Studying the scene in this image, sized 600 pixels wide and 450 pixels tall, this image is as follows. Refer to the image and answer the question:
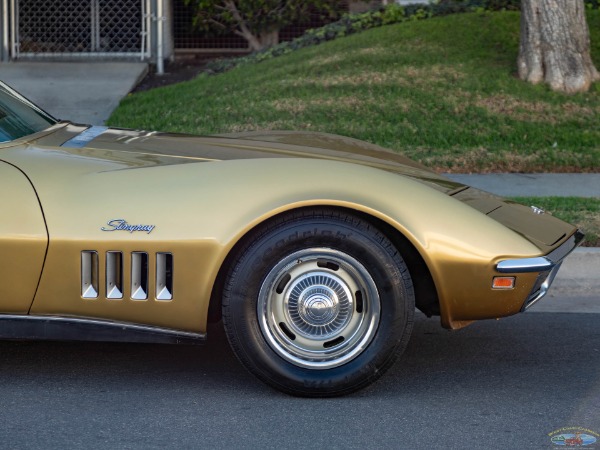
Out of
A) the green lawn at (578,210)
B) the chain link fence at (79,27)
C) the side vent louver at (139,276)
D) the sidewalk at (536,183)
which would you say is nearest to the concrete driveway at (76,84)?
the chain link fence at (79,27)

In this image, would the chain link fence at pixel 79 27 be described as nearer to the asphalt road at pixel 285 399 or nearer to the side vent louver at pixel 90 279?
the asphalt road at pixel 285 399

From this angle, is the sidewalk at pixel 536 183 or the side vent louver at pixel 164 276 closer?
the side vent louver at pixel 164 276

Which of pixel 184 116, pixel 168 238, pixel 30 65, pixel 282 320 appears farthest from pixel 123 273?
pixel 30 65

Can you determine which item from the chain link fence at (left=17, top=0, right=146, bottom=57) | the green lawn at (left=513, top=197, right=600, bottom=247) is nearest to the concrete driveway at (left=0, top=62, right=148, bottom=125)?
the chain link fence at (left=17, top=0, right=146, bottom=57)

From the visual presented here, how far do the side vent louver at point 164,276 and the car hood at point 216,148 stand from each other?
0.46 metres

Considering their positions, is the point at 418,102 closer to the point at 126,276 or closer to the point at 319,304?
the point at 319,304

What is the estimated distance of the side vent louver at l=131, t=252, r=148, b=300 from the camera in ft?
13.6

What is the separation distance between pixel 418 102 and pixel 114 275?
7003 millimetres

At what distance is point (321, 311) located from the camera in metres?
4.27

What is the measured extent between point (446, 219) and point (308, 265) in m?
0.59

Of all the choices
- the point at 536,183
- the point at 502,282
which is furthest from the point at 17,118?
the point at 536,183

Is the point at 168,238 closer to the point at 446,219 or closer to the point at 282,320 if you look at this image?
the point at 282,320

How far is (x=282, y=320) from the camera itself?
4273mm

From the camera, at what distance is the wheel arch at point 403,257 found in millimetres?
4234
